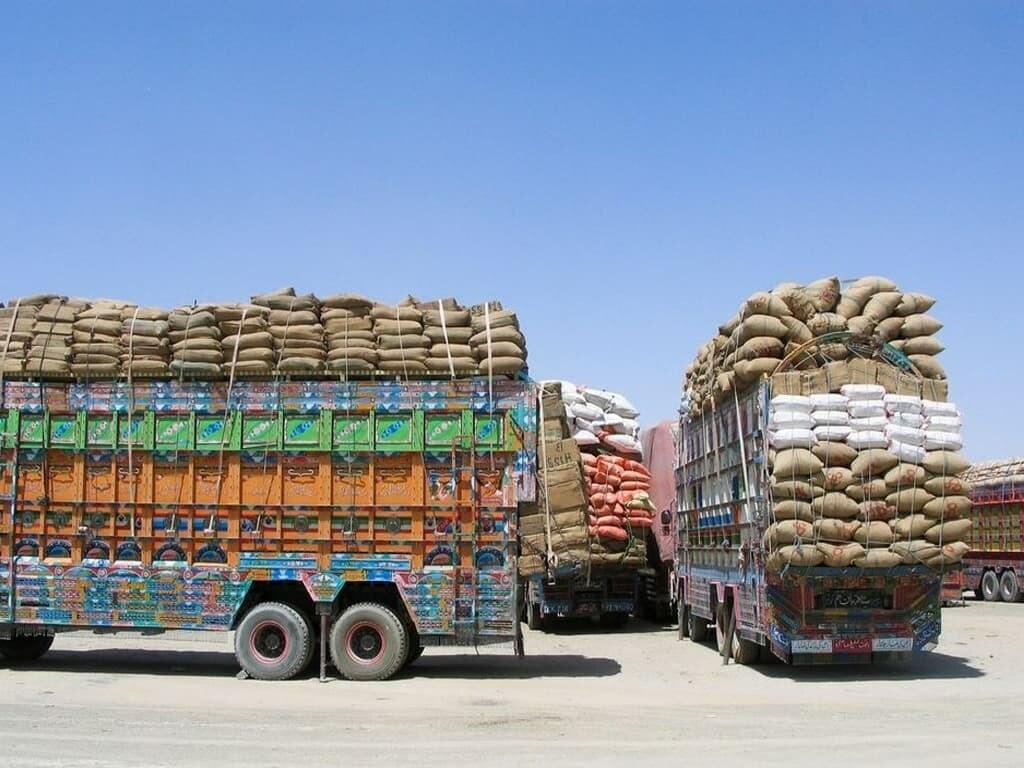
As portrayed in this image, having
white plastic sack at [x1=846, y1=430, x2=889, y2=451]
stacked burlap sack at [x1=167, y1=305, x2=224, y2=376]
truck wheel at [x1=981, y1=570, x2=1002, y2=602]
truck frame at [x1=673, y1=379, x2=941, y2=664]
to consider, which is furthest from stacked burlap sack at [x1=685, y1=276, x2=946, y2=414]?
truck wheel at [x1=981, y1=570, x2=1002, y2=602]

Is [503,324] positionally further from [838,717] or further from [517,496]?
[838,717]

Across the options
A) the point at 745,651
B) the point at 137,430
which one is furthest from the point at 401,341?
the point at 745,651

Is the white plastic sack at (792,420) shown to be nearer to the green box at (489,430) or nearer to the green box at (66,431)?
the green box at (489,430)

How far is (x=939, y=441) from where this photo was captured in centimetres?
1240

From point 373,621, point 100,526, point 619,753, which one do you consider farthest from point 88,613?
point 619,753

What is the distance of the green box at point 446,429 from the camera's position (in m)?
12.8

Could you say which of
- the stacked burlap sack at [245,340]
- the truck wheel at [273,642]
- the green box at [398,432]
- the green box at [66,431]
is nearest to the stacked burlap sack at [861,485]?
the green box at [398,432]

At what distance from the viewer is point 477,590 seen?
12.7 m

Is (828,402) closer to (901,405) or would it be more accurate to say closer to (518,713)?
(901,405)

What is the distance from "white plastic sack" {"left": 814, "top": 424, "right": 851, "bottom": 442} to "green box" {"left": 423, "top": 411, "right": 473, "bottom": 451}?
3.63 meters

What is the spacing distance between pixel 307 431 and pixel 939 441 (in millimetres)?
6655

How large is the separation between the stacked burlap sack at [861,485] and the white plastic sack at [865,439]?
0.01 m

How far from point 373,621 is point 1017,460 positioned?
20.3 metres

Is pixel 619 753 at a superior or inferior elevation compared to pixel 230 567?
inferior
